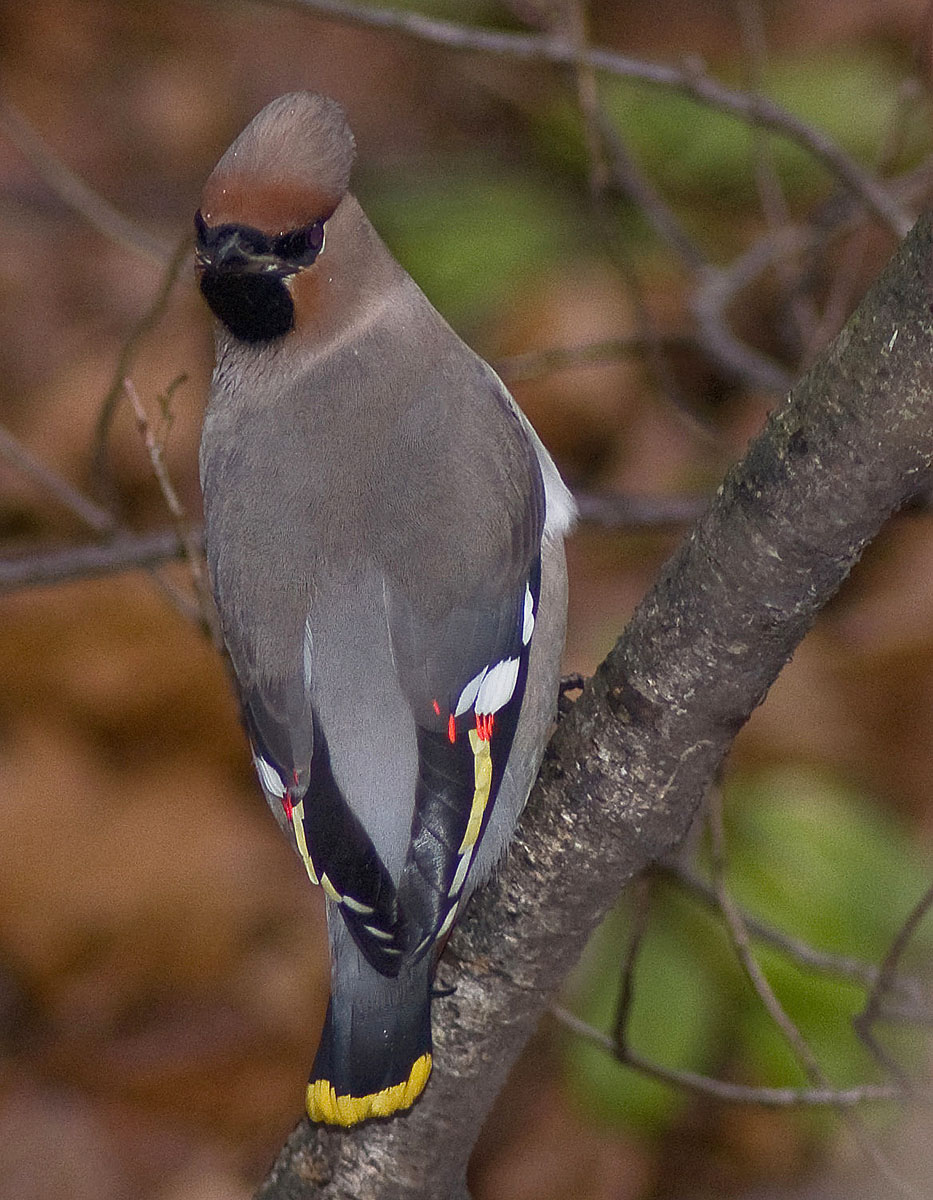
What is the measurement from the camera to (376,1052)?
2273 mm

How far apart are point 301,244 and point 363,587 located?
57 cm

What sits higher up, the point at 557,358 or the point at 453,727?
the point at 453,727

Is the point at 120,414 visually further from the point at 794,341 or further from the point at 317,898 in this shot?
the point at 794,341

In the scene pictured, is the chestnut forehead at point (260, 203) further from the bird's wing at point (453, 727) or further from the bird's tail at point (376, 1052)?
the bird's tail at point (376, 1052)

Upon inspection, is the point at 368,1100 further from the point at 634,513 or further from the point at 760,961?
the point at 634,513

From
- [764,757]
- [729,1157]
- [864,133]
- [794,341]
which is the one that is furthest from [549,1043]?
[864,133]

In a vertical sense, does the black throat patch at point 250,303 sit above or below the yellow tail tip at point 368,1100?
above

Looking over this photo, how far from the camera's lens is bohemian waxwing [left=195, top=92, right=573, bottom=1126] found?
2311mm

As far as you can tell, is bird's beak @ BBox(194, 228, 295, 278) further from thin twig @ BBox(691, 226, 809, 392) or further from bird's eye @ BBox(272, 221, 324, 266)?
thin twig @ BBox(691, 226, 809, 392)

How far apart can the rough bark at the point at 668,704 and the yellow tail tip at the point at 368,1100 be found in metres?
0.04

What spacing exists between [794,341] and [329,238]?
7.63 ft

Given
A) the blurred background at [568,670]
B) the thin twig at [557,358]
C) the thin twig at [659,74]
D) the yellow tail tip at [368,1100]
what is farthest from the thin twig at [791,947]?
the thin twig at [659,74]

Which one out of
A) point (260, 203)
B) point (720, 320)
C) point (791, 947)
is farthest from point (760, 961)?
point (260, 203)

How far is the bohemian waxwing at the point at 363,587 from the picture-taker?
91.0 inches
